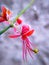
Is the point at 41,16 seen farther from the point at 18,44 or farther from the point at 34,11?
the point at 18,44

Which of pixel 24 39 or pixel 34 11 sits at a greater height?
pixel 24 39

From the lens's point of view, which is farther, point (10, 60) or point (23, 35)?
point (10, 60)

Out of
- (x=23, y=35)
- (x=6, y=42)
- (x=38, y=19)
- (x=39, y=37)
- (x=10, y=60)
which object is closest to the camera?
(x=23, y=35)

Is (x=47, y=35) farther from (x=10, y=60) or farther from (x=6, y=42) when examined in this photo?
(x=10, y=60)

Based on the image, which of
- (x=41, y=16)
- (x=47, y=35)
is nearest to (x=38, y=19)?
(x=41, y=16)

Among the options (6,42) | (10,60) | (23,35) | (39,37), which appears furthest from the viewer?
(39,37)

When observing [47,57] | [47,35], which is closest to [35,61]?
[47,57]

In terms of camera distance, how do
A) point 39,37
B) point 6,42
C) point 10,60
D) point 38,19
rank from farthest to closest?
point 38,19 < point 39,37 < point 6,42 < point 10,60
